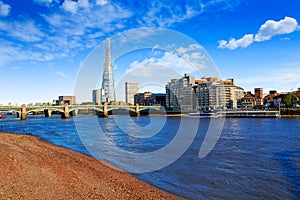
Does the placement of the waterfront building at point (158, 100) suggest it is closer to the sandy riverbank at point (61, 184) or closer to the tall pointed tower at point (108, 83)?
the tall pointed tower at point (108, 83)

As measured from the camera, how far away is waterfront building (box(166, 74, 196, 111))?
158 metres

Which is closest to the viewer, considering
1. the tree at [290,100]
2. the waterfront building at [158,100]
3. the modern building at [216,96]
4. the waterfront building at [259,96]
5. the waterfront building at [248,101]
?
the tree at [290,100]

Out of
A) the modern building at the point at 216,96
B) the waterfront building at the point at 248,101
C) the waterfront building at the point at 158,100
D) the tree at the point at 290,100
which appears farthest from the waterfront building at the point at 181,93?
the tree at the point at 290,100

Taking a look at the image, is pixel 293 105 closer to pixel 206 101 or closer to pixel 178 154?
pixel 206 101

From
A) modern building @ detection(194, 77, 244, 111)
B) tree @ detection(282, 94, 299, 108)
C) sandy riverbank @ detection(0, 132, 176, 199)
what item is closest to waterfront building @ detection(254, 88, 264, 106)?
modern building @ detection(194, 77, 244, 111)

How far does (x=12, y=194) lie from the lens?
8.93 meters

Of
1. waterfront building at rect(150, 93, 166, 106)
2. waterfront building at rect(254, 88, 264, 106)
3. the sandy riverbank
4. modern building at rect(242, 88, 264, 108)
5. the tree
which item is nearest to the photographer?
the sandy riverbank

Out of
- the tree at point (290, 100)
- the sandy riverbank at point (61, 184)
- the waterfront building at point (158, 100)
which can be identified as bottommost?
the sandy riverbank at point (61, 184)

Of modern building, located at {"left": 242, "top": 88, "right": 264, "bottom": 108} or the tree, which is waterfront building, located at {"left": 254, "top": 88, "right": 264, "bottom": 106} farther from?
the tree

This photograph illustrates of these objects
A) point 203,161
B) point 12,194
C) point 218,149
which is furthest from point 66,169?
point 218,149

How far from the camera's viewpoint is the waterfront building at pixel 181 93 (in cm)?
15775

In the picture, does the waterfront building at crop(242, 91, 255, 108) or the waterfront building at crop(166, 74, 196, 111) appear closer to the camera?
the waterfront building at crop(242, 91, 255, 108)

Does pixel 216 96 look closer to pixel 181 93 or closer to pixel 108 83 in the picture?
pixel 181 93

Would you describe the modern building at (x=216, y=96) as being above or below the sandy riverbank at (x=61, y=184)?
above
